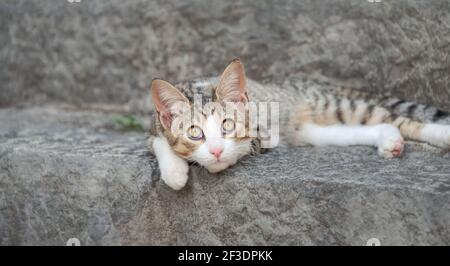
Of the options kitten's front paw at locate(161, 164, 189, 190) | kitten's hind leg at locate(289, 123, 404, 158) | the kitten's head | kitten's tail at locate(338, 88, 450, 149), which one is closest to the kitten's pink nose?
the kitten's head

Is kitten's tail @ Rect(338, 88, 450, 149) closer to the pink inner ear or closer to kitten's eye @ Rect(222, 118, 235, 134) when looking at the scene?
kitten's eye @ Rect(222, 118, 235, 134)

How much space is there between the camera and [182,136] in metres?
2.95

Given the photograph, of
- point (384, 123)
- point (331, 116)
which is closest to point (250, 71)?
point (331, 116)

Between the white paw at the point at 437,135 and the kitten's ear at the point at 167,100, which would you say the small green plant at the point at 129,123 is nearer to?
the kitten's ear at the point at 167,100

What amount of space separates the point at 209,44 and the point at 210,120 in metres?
1.57

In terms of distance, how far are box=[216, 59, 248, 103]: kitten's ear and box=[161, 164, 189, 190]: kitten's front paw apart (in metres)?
0.43

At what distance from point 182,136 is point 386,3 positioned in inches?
70.1

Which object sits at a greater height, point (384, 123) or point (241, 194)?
point (384, 123)

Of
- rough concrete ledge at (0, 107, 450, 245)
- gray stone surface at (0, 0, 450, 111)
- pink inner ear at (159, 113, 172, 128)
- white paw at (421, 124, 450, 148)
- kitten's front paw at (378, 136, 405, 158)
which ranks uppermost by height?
gray stone surface at (0, 0, 450, 111)

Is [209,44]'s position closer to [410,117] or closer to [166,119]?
[166,119]

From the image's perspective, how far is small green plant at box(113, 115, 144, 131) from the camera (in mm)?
4398

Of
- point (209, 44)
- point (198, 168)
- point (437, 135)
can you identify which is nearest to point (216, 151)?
point (198, 168)

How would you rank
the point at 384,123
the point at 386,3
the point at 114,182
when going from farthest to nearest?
the point at 386,3
the point at 384,123
the point at 114,182

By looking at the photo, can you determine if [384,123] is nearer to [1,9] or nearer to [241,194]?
[241,194]
